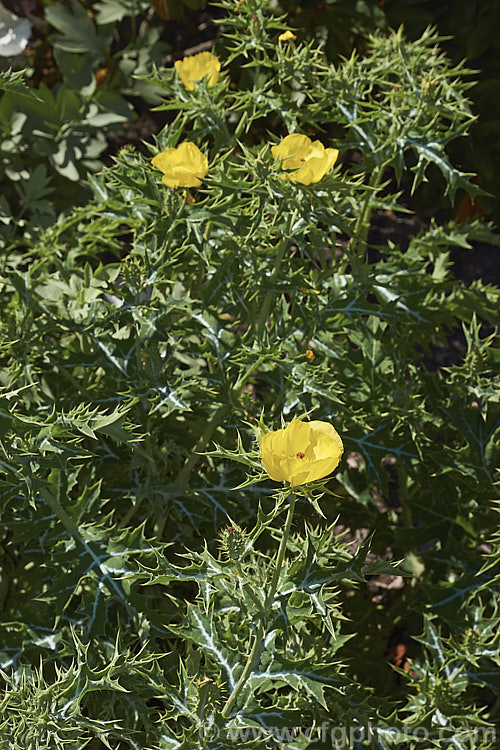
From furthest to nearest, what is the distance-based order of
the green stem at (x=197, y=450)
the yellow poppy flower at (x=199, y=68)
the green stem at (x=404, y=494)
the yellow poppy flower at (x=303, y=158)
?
1. the green stem at (x=404, y=494)
2. the yellow poppy flower at (x=199, y=68)
3. the green stem at (x=197, y=450)
4. the yellow poppy flower at (x=303, y=158)

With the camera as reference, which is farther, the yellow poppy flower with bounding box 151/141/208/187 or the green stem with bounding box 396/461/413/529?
the green stem with bounding box 396/461/413/529

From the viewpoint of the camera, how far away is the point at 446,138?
156 cm

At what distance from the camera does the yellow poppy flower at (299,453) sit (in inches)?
38.4

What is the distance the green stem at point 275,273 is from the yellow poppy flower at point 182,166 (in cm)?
19

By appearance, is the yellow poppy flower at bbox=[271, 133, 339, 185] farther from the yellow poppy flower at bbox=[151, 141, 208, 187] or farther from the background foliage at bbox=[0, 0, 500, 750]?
the yellow poppy flower at bbox=[151, 141, 208, 187]

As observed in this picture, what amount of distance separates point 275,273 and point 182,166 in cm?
27

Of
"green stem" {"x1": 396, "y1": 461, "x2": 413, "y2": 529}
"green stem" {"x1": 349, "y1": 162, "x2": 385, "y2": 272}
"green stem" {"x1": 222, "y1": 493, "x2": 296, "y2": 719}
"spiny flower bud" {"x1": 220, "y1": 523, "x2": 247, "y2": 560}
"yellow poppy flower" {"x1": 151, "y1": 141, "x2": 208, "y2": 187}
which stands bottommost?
→ "green stem" {"x1": 396, "y1": 461, "x2": 413, "y2": 529}

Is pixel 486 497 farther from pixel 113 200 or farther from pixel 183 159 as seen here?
pixel 113 200

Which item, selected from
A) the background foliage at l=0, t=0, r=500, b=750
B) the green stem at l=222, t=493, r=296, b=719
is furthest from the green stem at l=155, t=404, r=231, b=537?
the green stem at l=222, t=493, r=296, b=719

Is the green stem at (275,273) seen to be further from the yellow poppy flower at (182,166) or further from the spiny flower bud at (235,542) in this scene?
the spiny flower bud at (235,542)

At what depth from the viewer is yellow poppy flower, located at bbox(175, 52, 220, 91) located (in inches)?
65.4

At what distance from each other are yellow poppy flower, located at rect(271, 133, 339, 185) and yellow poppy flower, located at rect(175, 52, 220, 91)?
0.40m

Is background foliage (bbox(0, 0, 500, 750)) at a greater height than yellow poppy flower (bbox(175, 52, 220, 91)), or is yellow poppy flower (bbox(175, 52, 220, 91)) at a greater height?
yellow poppy flower (bbox(175, 52, 220, 91))

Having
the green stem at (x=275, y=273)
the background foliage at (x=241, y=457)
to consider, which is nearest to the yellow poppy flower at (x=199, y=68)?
the background foliage at (x=241, y=457)
